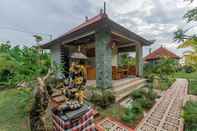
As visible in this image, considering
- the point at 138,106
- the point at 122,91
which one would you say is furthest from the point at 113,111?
the point at 122,91

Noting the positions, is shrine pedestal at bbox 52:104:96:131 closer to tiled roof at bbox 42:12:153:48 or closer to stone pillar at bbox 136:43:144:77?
tiled roof at bbox 42:12:153:48

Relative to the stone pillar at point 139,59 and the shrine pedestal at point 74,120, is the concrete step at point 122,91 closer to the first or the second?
the stone pillar at point 139,59

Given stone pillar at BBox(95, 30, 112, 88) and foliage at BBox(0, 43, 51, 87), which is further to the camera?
stone pillar at BBox(95, 30, 112, 88)

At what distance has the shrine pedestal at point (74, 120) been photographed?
2.79 metres

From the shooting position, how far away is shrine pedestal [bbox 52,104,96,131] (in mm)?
2789

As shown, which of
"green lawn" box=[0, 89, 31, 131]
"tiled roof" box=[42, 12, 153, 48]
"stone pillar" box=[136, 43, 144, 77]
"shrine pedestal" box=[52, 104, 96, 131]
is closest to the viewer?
"shrine pedestal" box=[52, 104, 96, 131]

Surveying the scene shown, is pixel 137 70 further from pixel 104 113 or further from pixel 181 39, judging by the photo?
pixel 181 39

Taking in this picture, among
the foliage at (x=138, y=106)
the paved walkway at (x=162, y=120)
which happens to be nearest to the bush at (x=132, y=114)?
the foliage at (x=138, y=106)

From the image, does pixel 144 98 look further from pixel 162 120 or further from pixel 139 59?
pixel 139 59

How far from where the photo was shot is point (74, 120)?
2887mm

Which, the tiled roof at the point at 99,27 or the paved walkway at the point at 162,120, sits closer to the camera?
the paved walkway at the point at 162,120

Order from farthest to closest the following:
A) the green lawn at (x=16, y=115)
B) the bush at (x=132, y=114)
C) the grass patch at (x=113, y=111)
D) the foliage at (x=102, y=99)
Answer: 1. the foliage at (x=102, y=99)
2. the grass patch at (x=113, y=111)
3. the bush at (x=132, y=114)
4. the green lawn at (x=16, y=115)

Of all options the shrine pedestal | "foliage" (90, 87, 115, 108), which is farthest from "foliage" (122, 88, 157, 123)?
the shrine pedestal

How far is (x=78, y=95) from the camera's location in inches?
134
